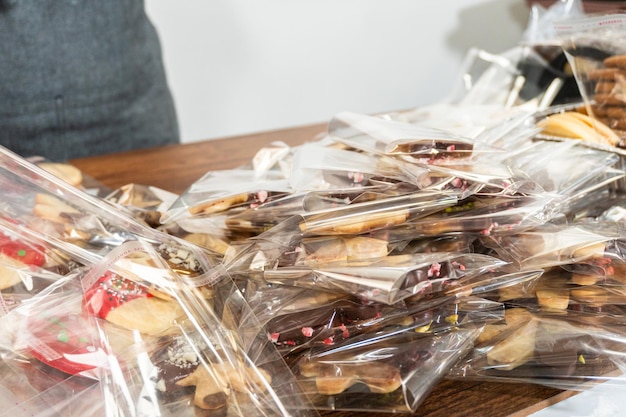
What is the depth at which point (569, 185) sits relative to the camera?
59 centimetres

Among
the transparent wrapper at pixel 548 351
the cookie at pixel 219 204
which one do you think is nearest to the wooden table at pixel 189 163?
the transparent wrapper at pixel 548 351

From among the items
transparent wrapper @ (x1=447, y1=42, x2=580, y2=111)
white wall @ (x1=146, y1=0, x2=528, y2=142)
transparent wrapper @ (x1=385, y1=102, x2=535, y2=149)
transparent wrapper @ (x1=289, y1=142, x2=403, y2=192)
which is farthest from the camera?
white wall @ (x1=146, y1=0, x2=528, y2=142)

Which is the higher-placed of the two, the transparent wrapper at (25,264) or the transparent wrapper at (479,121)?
the transparent wrapper at (479,121)

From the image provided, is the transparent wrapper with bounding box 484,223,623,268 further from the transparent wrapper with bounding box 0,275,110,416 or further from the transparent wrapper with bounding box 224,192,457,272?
the transparent wrapper with bounding box 0,275,110,416

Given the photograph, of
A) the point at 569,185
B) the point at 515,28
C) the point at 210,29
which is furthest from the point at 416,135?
the point at 515,28

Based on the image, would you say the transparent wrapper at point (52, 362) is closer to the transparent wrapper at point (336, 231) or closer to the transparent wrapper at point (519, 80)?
the transparent wrapper at point (336, 231)

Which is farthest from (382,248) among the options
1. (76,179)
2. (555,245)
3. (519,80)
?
(519,80)

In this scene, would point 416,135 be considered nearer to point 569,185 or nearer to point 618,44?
point 569,185

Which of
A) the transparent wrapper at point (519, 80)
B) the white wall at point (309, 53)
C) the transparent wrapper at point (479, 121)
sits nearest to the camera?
the transparent wrapper at point (479, 121)

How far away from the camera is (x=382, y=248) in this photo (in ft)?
1.57

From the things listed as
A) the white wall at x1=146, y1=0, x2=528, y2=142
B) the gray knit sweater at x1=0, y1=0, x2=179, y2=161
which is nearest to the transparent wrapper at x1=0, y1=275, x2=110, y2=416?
the gray knit sweater at x1=0, y1=0, x2=179, y2=161

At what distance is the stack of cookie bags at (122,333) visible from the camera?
43 cm

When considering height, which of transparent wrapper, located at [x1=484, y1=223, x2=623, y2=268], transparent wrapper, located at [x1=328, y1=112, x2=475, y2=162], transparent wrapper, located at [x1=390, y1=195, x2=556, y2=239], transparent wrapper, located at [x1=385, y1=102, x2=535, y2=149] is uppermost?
transparent wrapper, located at [x1=328, y1=112, x2=475, y2=162]

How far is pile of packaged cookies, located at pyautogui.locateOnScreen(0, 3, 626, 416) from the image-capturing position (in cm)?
44
